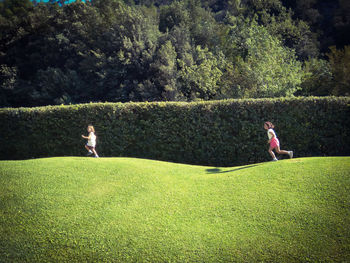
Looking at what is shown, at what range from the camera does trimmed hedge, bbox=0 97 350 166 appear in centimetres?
1546

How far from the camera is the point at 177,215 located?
26.2 ft

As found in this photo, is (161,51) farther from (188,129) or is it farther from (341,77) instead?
(341,77)

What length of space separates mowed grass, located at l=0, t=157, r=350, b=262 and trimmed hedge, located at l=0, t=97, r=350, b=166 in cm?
494

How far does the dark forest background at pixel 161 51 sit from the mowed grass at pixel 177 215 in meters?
14.8

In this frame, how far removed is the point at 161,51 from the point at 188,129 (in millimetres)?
17003

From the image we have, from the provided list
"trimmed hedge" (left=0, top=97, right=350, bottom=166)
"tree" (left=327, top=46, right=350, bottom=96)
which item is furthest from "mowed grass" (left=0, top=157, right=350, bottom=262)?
"tree" (left=327, top=46, right=350, bottom=96)

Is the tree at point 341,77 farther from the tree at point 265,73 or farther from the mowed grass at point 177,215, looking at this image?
the mowed grass at point 177,215

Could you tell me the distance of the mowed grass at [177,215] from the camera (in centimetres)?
655

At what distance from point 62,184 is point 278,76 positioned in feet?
64.9

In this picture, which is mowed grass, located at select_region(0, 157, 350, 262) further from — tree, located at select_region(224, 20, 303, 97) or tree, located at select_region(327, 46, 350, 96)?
tree, located at select_region(327, 46, 350, 96)

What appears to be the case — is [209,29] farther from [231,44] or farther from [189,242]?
[189,242]

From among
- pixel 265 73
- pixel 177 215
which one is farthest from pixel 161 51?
pixel 177 215

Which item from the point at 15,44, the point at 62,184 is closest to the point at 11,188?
the point at 62,184

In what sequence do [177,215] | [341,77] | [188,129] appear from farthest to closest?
[341,77]
[188,129]
[177,215]
